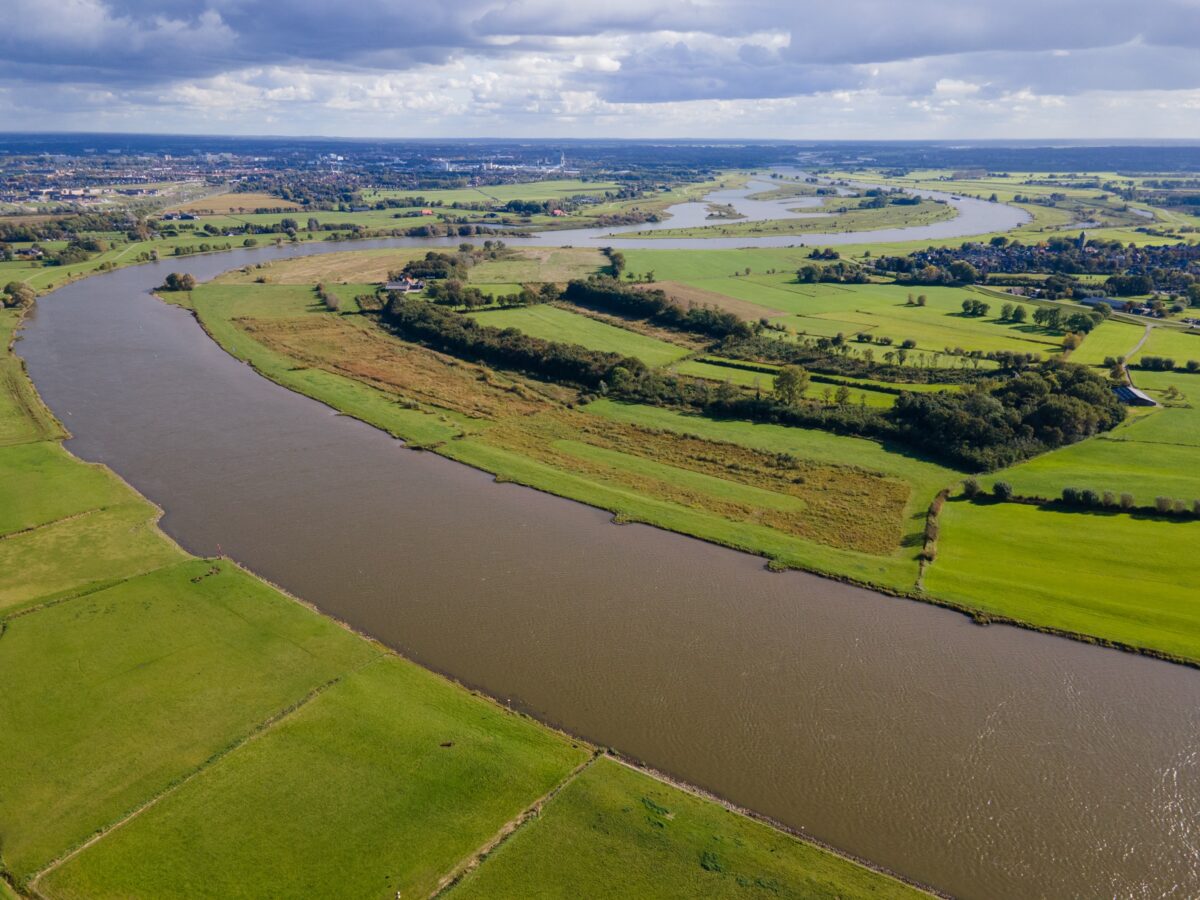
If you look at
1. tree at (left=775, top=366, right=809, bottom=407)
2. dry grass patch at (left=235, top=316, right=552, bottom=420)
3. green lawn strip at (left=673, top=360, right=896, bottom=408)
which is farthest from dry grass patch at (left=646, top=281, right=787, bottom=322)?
dry grass patch at (left=235, top=316, right=552, bottom=420)

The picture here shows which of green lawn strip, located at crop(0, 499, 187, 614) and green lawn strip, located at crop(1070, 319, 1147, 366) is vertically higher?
green lawn strip, located at crop(1070, 319, 1147, 366)

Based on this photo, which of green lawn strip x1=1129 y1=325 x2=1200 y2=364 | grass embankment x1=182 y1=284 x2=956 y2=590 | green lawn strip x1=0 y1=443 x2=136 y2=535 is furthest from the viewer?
green lawn strip x1=1129 y1=325 x2=1200 y2=364

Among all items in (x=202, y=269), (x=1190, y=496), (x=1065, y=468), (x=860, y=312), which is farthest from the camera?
(x=202, y=269)

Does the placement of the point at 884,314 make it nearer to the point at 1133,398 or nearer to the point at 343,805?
the point at 1133,398

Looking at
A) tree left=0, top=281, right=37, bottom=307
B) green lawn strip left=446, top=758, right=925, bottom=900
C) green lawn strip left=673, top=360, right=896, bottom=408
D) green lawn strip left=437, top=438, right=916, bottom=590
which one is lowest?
green lawn strip left=446, top=758, right=925, bottom=900

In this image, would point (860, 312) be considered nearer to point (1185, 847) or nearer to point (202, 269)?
point (1185, 847)

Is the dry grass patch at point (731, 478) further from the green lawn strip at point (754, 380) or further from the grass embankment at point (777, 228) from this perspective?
the grass embankment at point (777, 228)

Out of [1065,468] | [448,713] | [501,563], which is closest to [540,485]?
[501,563]

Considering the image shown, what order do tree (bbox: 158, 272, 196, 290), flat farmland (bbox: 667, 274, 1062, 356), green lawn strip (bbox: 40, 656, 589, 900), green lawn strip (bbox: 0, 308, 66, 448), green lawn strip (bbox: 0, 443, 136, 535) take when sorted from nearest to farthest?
green lawn strip (bbox: 40, 656, 589, 900) < green lawn strip (bbox: 0, 443, 136, 535) < green lawn strip (bbox: 0, 308, 66, 448) < flat farmland (bbox: 667, 274, 1062, 356) < tree (bbox: 158, 272, 196, 290)

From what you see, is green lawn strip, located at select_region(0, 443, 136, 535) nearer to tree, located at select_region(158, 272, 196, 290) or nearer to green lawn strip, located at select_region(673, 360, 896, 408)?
green lawn strip, located at select_region(673, 360, 896, 408)
